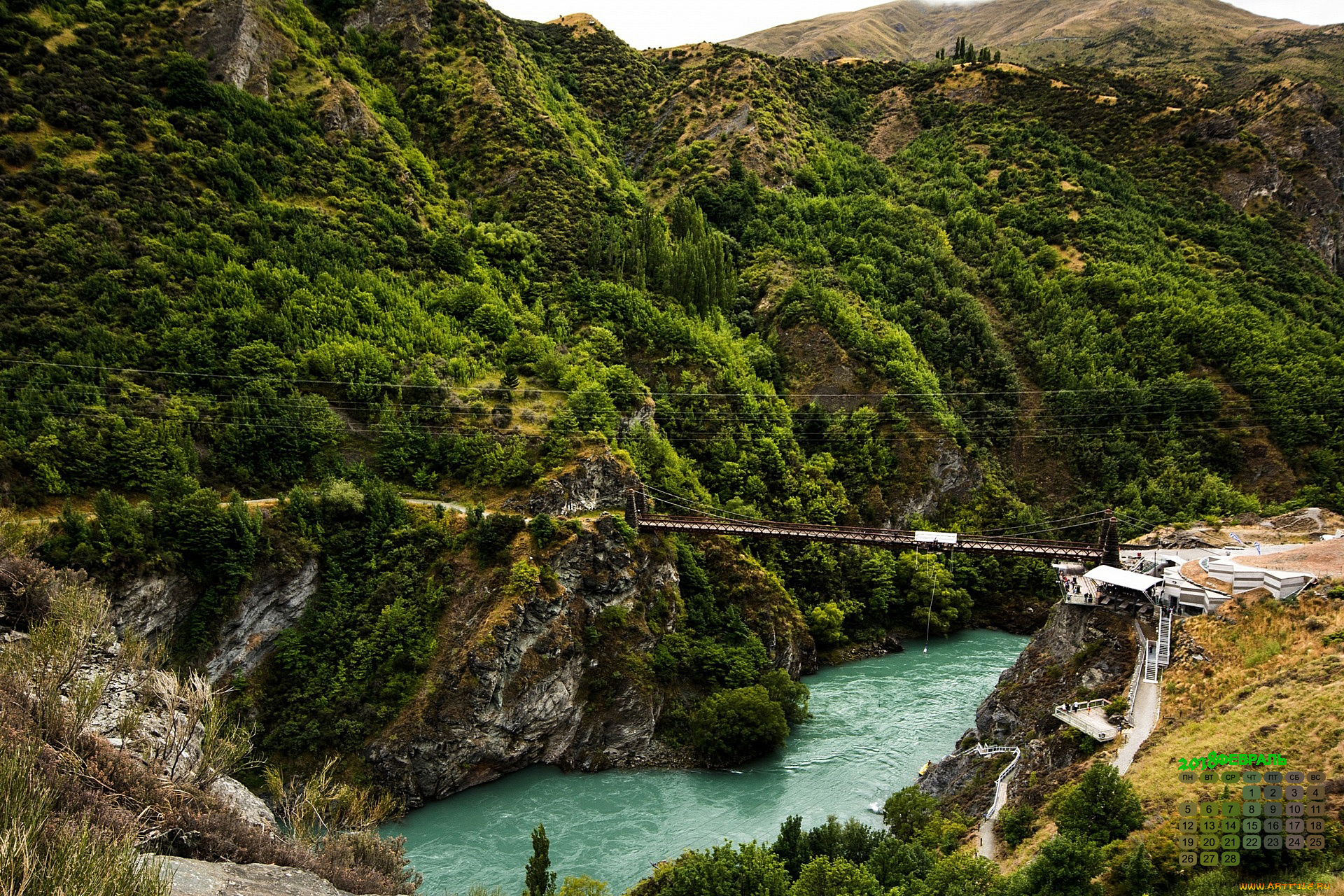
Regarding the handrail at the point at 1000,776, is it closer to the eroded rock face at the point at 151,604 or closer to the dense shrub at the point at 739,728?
the dense shrub at the point at 739,728

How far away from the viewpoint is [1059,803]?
22344 millimetres

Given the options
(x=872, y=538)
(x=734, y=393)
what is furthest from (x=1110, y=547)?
(x=734, y=393)

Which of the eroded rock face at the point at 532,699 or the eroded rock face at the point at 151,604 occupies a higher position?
the eroded rock face at the point at 151,604

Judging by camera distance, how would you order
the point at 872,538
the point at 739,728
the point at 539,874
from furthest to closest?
the point at 872,538 → the point at 739,728 → the point at 539,874

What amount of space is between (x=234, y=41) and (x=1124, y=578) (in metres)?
62.7

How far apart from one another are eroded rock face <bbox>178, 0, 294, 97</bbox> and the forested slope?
0.27 metres

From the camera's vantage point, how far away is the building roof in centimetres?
2897

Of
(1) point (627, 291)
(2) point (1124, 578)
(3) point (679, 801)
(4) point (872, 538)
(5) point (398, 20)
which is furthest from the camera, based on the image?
(5) point (398, 20)

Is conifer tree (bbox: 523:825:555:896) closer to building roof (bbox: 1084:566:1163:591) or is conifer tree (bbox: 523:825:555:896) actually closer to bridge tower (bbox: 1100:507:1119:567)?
building roof (bbox: 1084:566:1163:591)

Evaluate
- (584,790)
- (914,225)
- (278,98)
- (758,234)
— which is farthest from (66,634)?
(914,225)

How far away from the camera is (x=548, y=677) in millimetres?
36531
